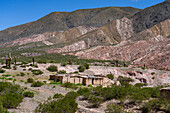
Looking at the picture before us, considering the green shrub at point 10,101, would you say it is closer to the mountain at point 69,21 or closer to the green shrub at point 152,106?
the green shrub at point 152,106

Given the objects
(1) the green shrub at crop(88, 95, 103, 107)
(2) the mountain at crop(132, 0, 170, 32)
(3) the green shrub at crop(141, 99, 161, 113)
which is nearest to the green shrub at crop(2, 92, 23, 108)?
(1) the green shrub at crop(88, 95, 103, 107)

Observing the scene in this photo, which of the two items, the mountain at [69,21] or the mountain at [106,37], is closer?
the mountain at [106,37]

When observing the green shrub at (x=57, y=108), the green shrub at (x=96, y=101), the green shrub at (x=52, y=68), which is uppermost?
the green shrub at (x=52, y=68)

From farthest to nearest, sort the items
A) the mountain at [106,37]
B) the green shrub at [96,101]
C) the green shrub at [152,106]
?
the mountain at [106,37] → the green shrub at [96,101] → the green shrub at [152,106]

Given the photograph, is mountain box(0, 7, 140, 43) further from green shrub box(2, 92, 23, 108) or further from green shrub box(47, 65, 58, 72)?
green shrub box(2, 92, 23, 108)

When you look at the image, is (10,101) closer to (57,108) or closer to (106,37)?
(57,108)

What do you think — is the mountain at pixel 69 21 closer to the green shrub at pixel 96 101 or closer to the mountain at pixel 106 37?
the mountain at pixel 106 37

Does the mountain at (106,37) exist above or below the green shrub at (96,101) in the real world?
above

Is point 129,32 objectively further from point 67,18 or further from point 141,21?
point 67,18

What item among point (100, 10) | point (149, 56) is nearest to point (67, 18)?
point (100, 10)

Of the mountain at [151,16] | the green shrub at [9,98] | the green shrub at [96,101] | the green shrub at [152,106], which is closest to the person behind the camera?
the green shrub at [152,106]

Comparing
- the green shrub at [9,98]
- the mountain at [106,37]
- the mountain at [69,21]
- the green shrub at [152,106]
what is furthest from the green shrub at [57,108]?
the mountain at [69,21]

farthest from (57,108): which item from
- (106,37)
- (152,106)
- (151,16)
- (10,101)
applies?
(151,16)

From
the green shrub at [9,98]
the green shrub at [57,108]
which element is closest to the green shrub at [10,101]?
the green shrub at [9,98]
